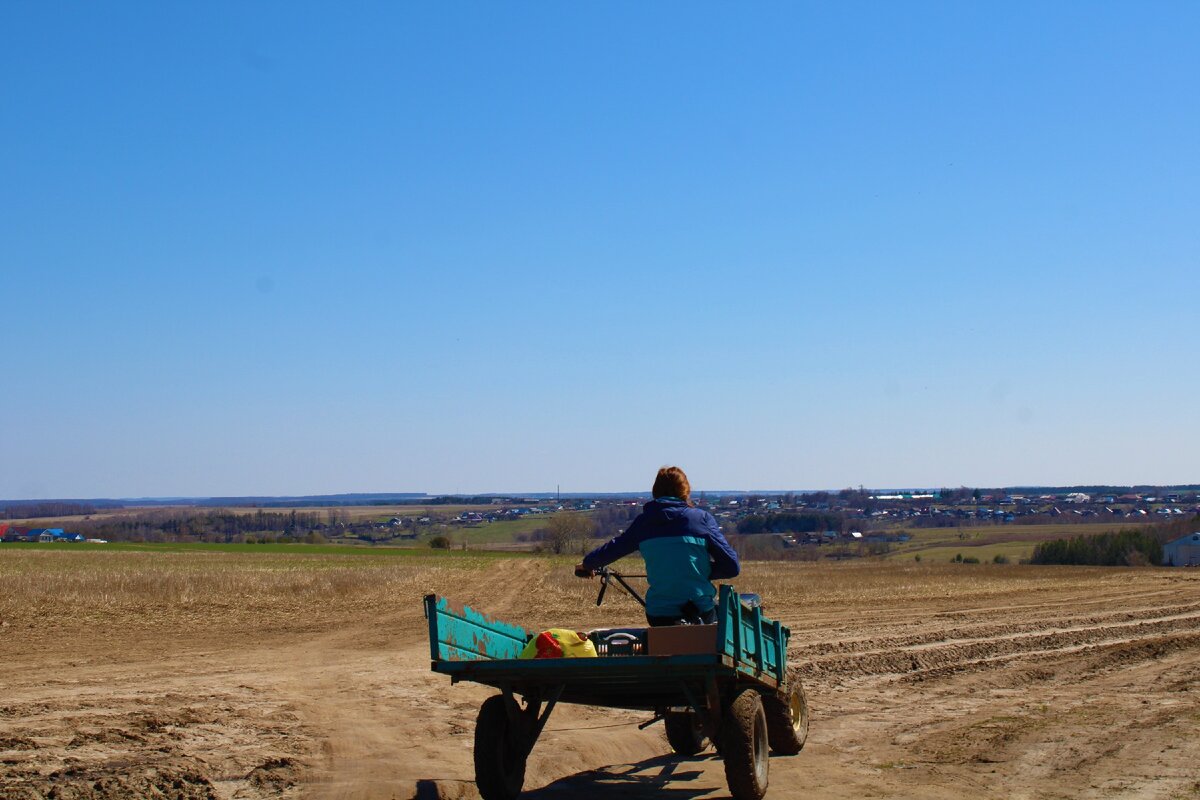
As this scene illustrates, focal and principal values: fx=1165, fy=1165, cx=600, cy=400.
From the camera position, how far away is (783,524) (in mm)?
95562

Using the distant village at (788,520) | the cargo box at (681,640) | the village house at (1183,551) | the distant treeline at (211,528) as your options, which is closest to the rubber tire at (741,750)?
the cargo box at (681,640)

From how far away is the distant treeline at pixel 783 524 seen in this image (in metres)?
94.0

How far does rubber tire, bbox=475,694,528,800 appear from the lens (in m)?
7.85

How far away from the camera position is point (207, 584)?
1172 inches

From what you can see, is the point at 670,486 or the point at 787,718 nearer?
the point at 670,486

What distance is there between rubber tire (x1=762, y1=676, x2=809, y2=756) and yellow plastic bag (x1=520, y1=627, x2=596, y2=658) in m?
1.78

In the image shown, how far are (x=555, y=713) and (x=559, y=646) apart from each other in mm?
4244

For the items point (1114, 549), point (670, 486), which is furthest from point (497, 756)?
point (1114, 549)

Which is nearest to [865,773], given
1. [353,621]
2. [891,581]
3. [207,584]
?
[353,621]

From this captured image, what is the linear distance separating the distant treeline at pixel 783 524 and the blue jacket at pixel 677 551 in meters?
84.9

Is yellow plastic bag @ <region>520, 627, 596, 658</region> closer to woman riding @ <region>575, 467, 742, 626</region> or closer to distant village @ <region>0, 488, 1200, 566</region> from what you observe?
woman riding @ <region>575, 467, 742, 626</region>

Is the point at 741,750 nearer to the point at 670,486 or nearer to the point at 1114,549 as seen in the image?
the point at 670,486

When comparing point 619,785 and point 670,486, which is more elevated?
point 670,486

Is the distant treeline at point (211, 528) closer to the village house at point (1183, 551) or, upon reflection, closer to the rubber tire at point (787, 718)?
the village house at point (1183, 551)
